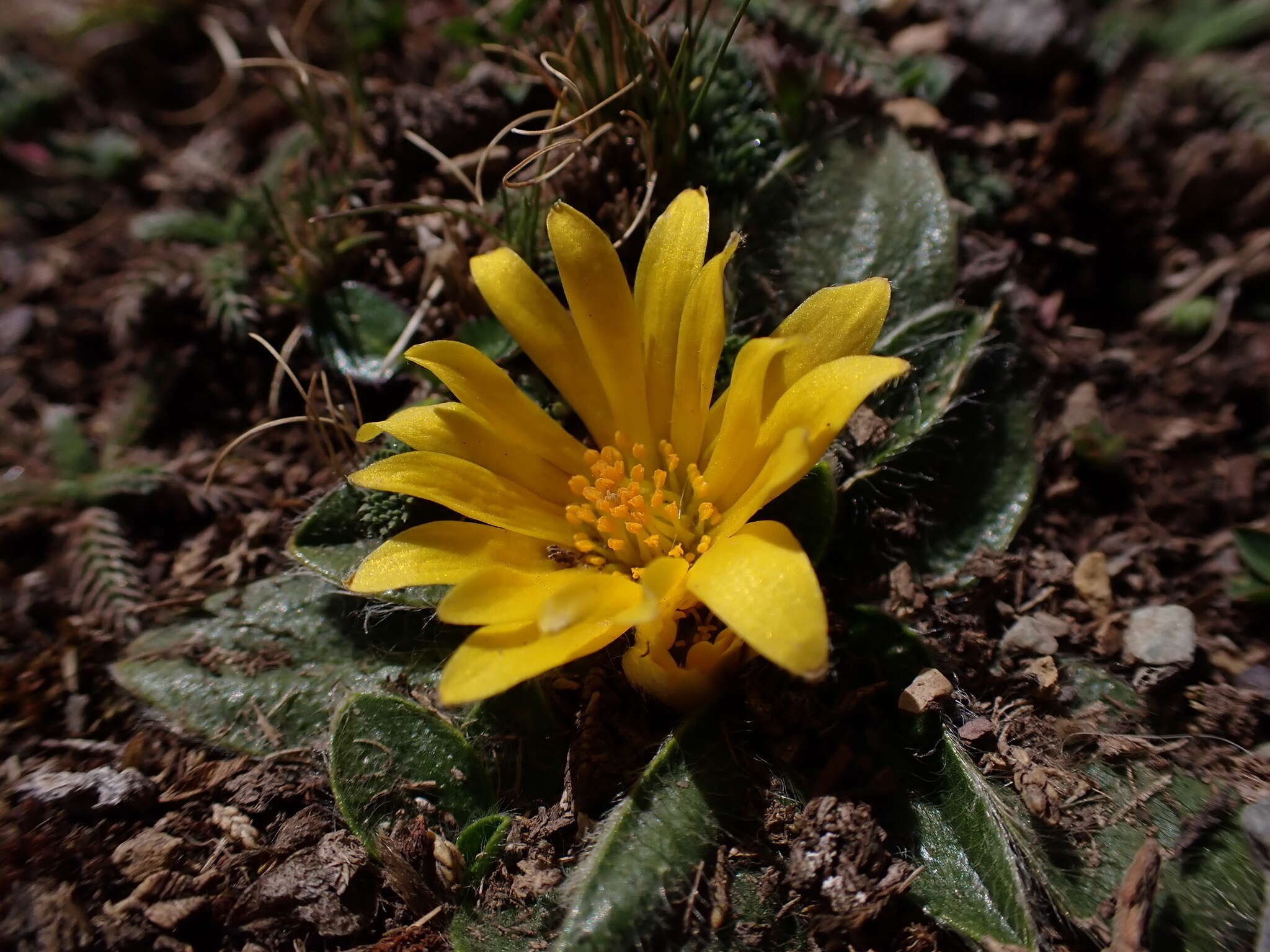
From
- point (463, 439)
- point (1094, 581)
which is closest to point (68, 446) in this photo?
point (463, 439)

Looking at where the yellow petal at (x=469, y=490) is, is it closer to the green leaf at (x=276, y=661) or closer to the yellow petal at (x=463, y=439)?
the yellow petal at (x=463, y=439)

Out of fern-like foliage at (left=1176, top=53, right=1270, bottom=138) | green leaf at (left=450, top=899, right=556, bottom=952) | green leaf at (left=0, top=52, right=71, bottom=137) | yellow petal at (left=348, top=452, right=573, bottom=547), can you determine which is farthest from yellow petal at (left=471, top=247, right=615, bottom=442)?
green leaf at (left=0, top=52, right=71, bottom=137)

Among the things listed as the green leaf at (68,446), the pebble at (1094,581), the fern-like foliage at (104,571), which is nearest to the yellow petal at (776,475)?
the pebble at (1094,581)

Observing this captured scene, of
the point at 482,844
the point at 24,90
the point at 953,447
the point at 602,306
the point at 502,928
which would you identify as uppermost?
the point at 24,90

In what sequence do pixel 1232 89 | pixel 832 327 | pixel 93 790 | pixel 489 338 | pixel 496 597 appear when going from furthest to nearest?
pixel 1232 89 → pixel 489 338 → pixel 93 790 → pixel 832 327 → pixel 496 597

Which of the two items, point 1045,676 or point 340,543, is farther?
point 340,543

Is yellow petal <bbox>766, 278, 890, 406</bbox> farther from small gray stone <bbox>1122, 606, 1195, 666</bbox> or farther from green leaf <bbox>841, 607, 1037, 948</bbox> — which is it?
small gray stone <bbox>1122, 606, 1195, 666</bbox>

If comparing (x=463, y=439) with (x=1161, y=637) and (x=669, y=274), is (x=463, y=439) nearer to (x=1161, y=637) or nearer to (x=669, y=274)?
(x=669, y=274)
